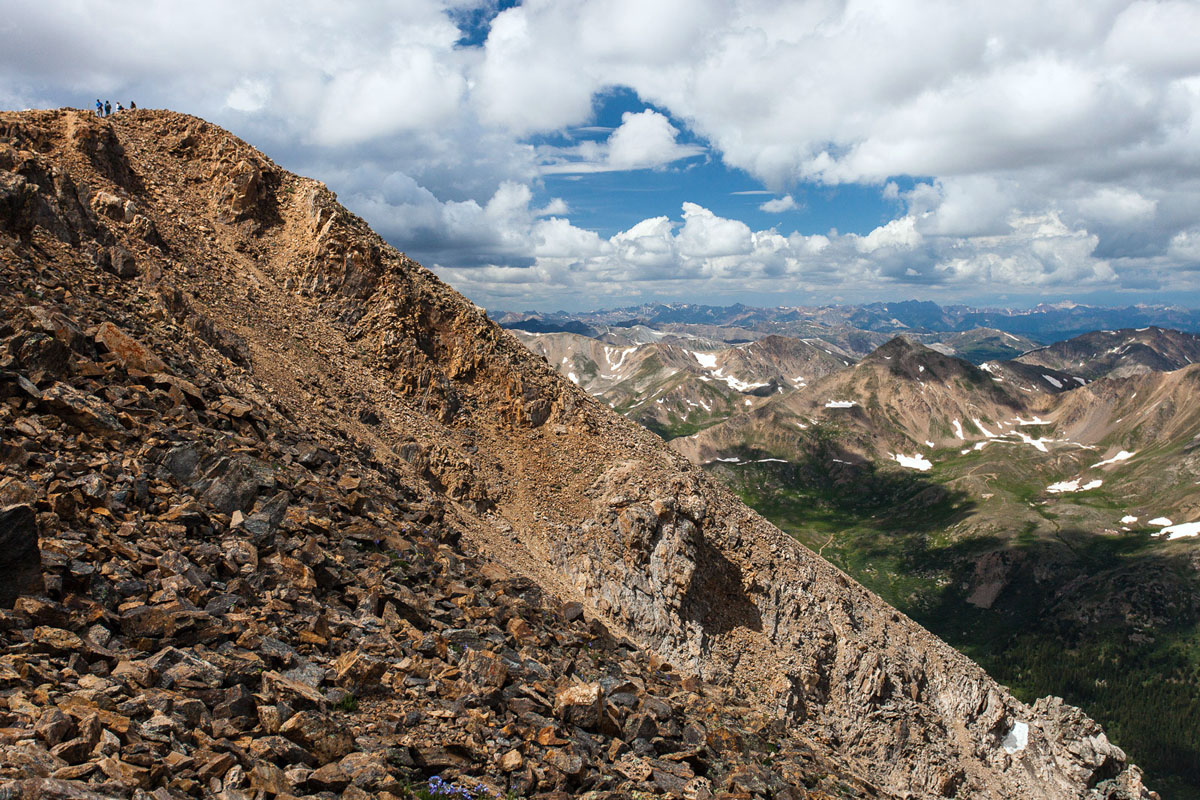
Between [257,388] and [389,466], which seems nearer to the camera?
[257,388]

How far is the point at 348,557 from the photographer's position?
61.3ft

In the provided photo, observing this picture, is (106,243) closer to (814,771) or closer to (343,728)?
(343,728)

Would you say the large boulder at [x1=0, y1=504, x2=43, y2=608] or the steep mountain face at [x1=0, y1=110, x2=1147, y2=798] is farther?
the steep mountain face at [x1=0, y1=110, x2=1147, y2=798]

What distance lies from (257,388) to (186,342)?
10.7ft

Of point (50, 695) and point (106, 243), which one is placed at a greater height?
point (106, 243)

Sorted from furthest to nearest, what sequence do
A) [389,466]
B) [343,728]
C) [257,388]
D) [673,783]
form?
[389,466], [257,388], [673,783], [343,728]

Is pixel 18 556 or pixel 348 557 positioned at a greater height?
pixel 18 556

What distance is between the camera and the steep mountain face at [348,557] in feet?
37.5

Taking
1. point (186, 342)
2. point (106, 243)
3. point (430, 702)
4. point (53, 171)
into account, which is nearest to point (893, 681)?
point (430, 702)

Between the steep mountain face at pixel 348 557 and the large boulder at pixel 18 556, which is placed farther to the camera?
the steep mountain face at pixel 348 557

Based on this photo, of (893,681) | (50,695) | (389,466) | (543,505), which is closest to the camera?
(50,695)

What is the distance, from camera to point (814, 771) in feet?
69.6

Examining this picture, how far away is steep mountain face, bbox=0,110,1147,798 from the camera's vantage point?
11430 mm

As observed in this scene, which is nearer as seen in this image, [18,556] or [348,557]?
[18,556]
